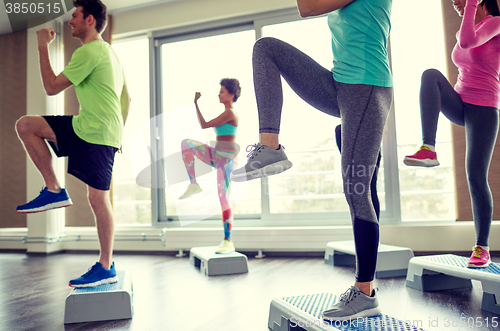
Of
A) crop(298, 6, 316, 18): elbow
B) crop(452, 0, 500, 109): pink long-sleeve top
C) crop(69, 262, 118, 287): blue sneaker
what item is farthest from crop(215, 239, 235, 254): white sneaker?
crop(298, 6, 316, 18): elbow

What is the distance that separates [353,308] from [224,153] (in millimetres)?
1977

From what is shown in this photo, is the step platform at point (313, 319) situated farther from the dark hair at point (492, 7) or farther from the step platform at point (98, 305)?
the dark hair at point (492, 7)

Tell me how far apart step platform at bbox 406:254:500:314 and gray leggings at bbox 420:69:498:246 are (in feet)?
0.65

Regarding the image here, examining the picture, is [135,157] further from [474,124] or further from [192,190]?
[474,124]

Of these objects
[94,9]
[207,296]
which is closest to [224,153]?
[207,296]

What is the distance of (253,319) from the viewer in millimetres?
1566

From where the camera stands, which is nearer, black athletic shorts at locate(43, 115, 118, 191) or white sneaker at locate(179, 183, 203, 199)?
black athletic shorts at locate(43, 115, 118, 191)

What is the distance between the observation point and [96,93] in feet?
5.99

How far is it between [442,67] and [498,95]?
171 cm

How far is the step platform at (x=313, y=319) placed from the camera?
1.13 m

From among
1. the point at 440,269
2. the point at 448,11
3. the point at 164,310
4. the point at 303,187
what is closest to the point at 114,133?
the point at 164,310

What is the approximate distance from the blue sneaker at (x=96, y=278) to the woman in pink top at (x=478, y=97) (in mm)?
1705

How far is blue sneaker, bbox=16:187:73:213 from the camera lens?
1632mm

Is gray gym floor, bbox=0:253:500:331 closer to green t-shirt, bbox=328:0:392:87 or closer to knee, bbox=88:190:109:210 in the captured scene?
knee, bbox=88:190:109:210
